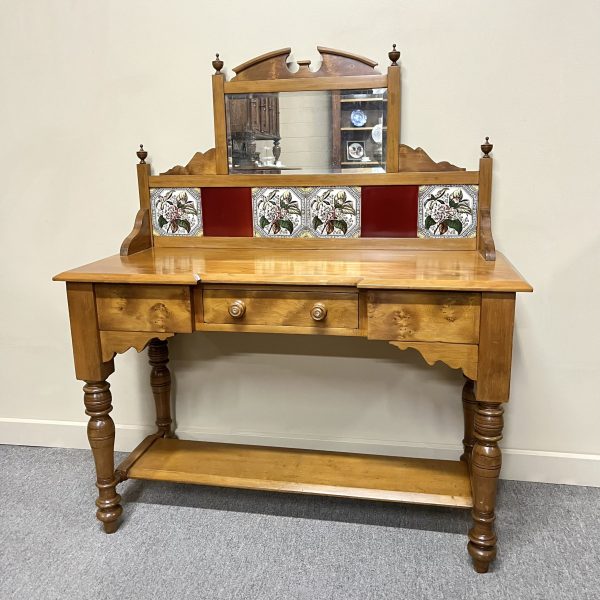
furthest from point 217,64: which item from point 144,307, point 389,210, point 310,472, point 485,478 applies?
point 485,478

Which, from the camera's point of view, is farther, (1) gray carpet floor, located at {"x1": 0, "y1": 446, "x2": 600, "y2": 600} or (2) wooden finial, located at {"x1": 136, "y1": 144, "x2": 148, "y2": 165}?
(2) wooden finial, located at {"x1": 136, "y1": 144, "x2": 148, "y2": 165}

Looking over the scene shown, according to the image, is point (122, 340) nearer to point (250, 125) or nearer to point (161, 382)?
point (161, 382)

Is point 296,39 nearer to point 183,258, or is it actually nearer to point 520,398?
point 183,258

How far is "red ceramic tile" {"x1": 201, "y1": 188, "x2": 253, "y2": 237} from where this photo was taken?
6.87ft

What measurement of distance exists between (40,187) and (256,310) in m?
1.18

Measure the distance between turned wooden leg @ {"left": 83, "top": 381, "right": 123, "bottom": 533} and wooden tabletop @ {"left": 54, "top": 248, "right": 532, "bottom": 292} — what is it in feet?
1.28

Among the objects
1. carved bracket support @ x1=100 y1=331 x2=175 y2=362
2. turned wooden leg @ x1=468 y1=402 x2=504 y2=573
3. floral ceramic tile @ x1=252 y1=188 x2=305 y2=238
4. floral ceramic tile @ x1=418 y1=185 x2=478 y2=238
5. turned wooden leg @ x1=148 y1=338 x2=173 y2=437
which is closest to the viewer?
turned wooden leg @ x1=468 y1=402 x2=504 y2=573

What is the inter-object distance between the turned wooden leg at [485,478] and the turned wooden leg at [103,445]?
1128 millimetres

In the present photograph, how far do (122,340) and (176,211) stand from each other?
0.60 m

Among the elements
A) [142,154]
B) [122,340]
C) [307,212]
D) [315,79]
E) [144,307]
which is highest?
[315,79]

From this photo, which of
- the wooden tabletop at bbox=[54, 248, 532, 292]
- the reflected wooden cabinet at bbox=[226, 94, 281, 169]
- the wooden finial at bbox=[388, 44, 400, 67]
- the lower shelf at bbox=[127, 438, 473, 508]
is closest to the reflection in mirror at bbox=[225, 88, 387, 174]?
the reflected wooden cabinet at bbox=[226, 94, 281, 169]

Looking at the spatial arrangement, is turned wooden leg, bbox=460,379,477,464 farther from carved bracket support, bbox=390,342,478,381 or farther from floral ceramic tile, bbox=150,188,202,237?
floral ceramic tile, bbox=150,188,202,237

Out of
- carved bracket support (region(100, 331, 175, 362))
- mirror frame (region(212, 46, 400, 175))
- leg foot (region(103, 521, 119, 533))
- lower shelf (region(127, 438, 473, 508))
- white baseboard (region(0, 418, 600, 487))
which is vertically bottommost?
leg foot (region(103, 521, 119, 533))

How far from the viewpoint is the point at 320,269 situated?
5.51 feet
